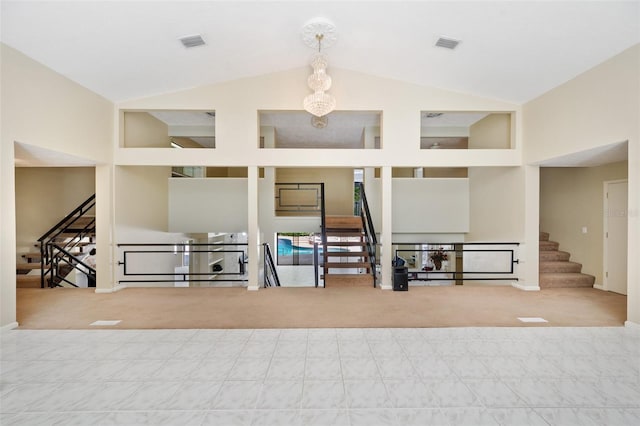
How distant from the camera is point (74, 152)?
4785 mm

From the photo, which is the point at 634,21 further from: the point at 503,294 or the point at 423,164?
the point at 503,294

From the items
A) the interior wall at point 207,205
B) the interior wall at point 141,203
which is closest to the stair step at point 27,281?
the interior wall at point 141,203

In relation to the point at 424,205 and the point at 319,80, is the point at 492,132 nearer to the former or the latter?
the point at 424,205

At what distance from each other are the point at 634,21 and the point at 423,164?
3.13 m

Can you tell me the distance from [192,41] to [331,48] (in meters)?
2.13

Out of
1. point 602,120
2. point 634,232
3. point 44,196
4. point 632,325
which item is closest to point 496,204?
point 602,120

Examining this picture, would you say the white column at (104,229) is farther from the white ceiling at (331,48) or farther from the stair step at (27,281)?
the stair step at (27,281)

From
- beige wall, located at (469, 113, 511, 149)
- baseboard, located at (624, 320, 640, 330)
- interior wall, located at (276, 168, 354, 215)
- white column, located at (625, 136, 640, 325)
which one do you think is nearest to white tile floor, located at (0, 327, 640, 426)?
baseboard, located at (624, 320, 640, 330)

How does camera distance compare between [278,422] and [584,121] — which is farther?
[584,121]

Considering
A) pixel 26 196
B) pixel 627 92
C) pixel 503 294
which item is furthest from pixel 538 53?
pixel 26 196

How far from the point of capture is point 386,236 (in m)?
5.95

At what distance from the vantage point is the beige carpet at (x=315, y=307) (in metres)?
4.08

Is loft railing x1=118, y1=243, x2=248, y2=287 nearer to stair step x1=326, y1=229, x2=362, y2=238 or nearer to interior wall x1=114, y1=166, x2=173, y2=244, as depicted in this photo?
interior wall x1=114, y1=166, x2=173, y2=244

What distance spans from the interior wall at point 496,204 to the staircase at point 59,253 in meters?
8.87
